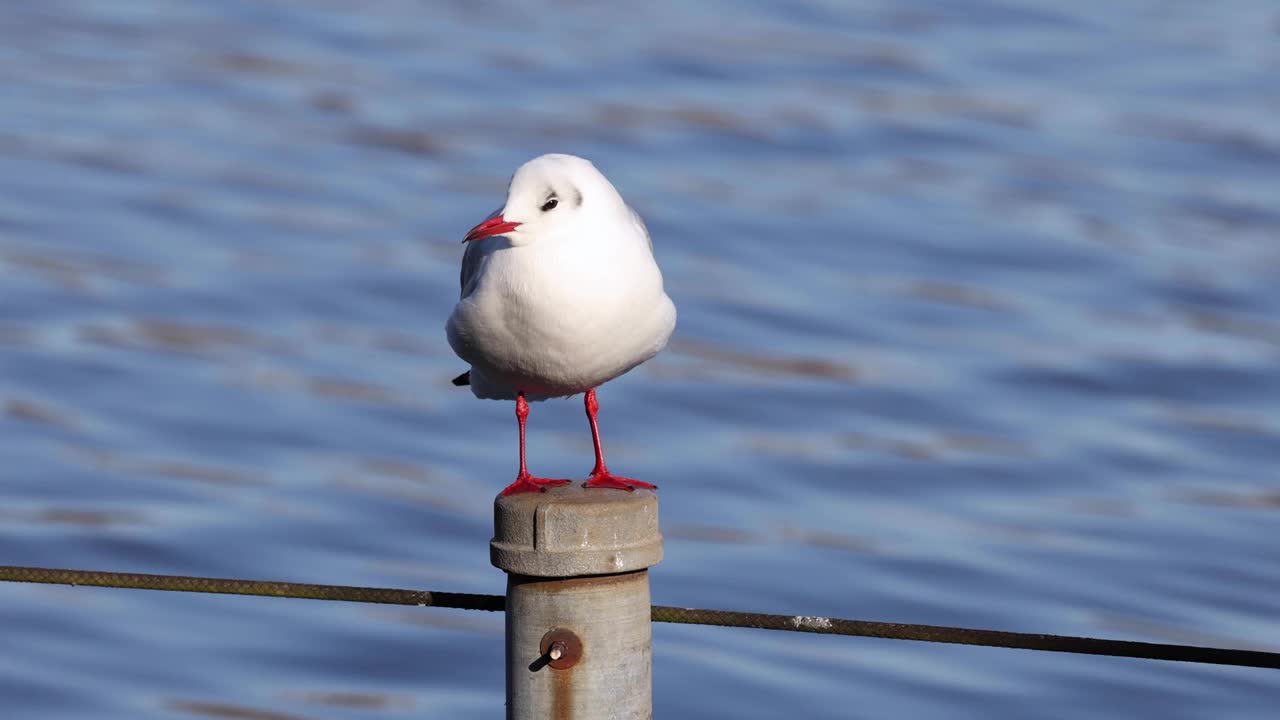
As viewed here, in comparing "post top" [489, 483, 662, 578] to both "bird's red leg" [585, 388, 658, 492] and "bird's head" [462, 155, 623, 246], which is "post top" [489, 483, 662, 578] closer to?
"bird's red leg" [585, 388, 658, 492]

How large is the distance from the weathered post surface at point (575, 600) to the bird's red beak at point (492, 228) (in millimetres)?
787

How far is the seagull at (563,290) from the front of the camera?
16.6ft

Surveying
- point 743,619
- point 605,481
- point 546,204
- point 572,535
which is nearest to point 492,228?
point 546,204

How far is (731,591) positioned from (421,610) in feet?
5.15

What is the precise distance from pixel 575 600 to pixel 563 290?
2.80 ft

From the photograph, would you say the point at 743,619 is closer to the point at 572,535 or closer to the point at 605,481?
the point at 605,481

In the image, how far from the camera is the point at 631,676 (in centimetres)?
456

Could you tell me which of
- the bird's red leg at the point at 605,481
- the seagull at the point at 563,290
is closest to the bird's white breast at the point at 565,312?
the seagull at the point at 563,290

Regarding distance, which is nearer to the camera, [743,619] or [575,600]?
[575,600]

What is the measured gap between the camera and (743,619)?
5.02m

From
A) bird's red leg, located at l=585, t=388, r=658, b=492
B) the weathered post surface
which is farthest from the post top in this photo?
bird's red leg, located at l=585, t=388, r=658, b=492

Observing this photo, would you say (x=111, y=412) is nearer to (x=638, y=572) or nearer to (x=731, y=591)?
(x=731, y=591)

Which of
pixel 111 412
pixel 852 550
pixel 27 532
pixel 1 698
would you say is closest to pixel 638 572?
pixel 1 698

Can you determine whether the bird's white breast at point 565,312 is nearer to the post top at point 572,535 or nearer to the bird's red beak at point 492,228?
the bird's red beak at point 492,228
